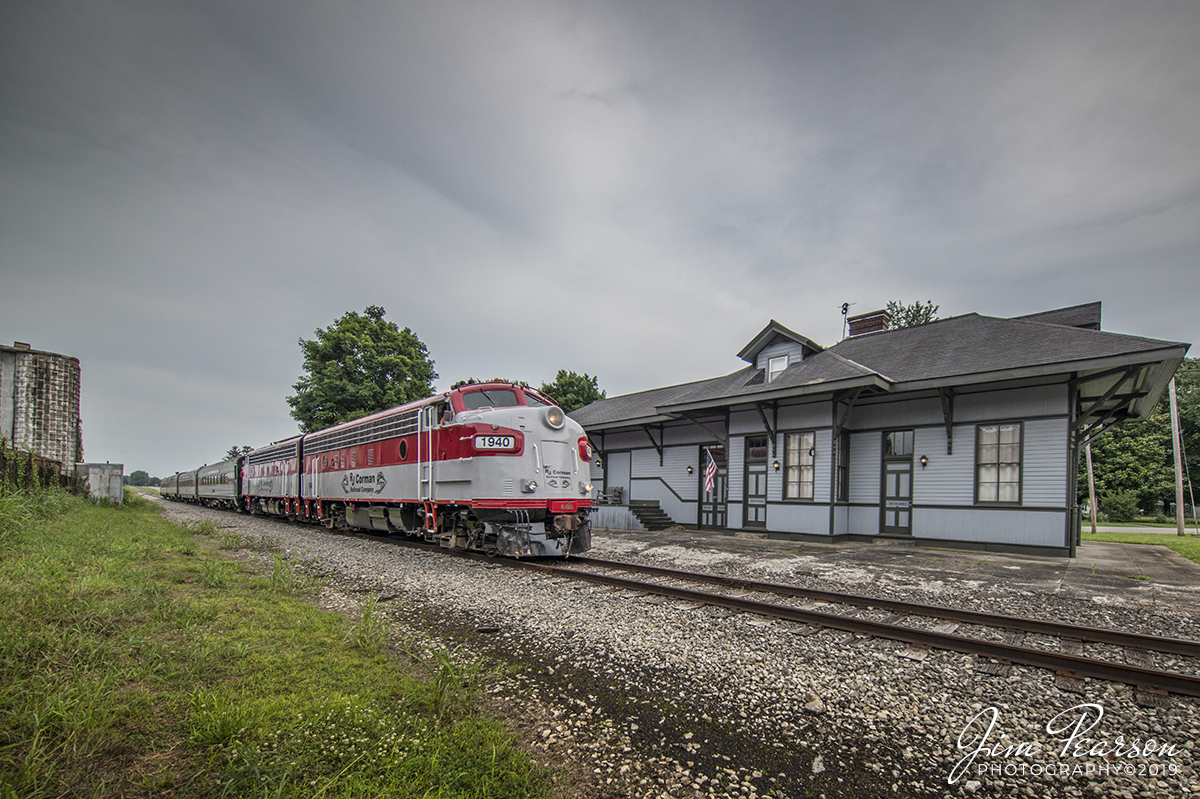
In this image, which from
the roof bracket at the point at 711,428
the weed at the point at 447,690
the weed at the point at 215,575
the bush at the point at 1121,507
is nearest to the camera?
the weed at the point at 447,690

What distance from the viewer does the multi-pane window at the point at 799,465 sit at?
14.3 m

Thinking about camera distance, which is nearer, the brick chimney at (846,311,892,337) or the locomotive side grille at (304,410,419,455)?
the locomotive side grille at (304,410,419,455)

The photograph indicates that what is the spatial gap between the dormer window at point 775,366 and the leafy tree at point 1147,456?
28614 mm

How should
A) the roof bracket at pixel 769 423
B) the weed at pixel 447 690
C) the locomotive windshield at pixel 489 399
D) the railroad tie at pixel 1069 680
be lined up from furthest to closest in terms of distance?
the roof bracket at pixel 769 423
the locomotive windshield at pixel 489 399
the railroad tie at pixel 1069 680
the weed at pixel 447 690

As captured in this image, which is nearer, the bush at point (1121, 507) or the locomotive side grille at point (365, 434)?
the locomotive side grille at point (365, 434)

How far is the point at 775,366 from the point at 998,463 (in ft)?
20.8

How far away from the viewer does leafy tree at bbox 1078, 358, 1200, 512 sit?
108ft

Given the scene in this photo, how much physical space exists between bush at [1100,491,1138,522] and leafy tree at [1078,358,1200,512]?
91cm

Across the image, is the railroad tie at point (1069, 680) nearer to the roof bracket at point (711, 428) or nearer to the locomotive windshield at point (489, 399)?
the locomotive windshield at point (489, 399)

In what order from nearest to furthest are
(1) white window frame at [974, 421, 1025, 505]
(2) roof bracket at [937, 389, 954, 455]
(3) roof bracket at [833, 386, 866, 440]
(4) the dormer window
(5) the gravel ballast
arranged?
1. (5) the gravel ballast
2. (1) white window frame at [974, 421, 1025, 505]
3. (2) roof bracket at [937, 389, 954, 455]
4. (3) roof bracket at [833, 386, 866, 440]
5. (4) the dormer window

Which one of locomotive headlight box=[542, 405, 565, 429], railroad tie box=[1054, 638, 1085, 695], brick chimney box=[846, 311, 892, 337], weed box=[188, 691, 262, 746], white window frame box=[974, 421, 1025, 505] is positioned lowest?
railroad tie box=[1054, 638, 1085, 695]

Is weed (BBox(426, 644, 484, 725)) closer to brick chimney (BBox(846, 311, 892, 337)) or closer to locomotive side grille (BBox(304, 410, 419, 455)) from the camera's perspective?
locomotive side grille (BBox(304, 410, 419, 455))

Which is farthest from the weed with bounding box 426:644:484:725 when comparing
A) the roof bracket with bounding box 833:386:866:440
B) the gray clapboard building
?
the roof bracket with bounding box 833:386:866:440

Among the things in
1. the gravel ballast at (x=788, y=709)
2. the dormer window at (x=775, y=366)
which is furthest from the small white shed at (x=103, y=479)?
the dormer window at (x=775, y=366)
